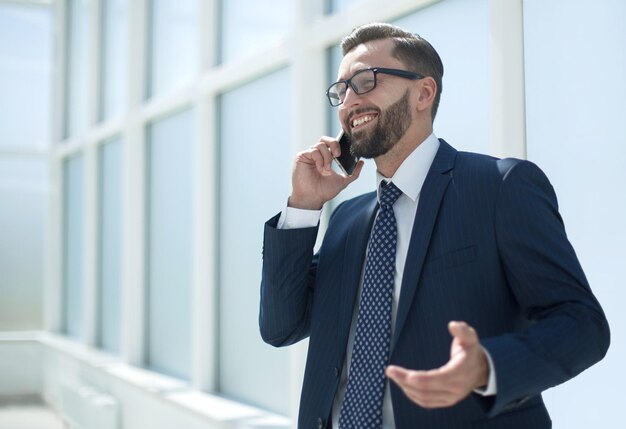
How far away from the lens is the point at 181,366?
5.09 meters

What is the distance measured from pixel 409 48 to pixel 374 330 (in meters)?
0.64

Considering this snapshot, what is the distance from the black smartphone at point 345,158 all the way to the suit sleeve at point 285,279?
0.22 meters

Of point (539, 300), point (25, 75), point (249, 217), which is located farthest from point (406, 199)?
point (25, 75)

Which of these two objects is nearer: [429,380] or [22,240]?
[429,380]

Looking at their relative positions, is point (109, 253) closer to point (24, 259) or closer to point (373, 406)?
point (24, 259)

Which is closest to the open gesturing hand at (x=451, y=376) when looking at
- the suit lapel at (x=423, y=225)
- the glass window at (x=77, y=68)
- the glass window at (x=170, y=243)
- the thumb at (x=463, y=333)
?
the thumb at (x=463, y=333)

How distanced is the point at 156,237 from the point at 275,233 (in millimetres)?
4010

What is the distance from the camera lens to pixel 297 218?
1780 mm

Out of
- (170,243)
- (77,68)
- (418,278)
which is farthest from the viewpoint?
(77,68)

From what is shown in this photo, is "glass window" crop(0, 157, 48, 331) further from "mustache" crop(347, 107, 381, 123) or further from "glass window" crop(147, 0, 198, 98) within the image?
"mustache" crop(347, 107, 381, 123)

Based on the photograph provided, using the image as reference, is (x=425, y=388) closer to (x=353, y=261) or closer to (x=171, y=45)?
(x=353, y=261)

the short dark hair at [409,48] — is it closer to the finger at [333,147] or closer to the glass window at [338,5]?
the finger at [333,147]

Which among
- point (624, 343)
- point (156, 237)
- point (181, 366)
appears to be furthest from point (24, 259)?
point (624, 343)

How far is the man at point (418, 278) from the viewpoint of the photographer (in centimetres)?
123
